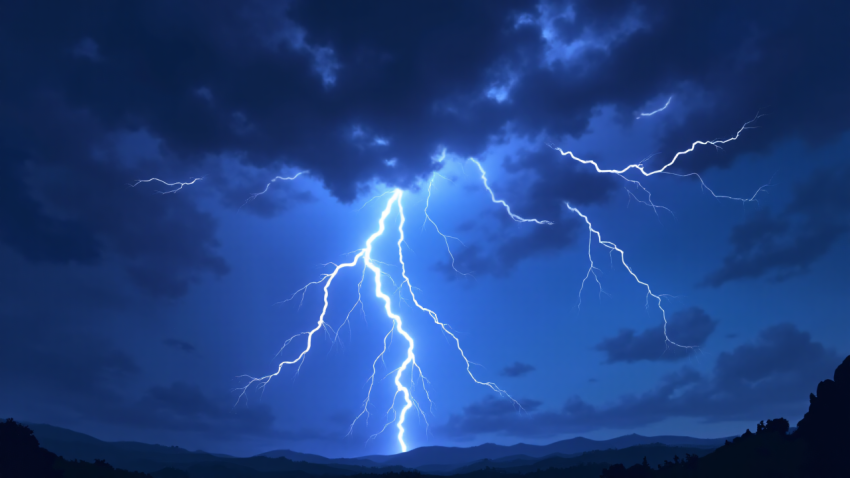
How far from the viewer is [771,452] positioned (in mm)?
11766

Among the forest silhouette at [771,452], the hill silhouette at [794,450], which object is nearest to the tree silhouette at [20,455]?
the forest silhouette at [771,452]

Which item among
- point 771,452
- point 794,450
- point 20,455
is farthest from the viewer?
point 20,455

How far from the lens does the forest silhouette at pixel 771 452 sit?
1052cm

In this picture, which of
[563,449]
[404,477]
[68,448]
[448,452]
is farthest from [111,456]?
[563,449]

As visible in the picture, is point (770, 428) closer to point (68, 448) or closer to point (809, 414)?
point (809, 414)

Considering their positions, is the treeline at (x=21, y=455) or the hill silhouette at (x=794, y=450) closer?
the hill silhouette at (x=794, y=450)

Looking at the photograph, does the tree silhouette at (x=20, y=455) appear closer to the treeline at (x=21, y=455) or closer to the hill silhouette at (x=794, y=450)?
the treeline at (x=21, y=455)

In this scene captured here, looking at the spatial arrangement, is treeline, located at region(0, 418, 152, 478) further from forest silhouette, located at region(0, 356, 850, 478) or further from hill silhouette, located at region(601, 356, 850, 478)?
hill silhouette, located at region(601, 356, 850, 478)

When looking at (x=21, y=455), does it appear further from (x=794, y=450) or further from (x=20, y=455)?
(x=794, y=450)

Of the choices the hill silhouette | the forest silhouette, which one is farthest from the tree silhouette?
the hill silhouette

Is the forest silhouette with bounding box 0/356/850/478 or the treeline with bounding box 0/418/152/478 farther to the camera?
the treeline with bounding box 0/418/152/478

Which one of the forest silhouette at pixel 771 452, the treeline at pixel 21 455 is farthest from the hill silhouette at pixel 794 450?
the treeline at pixel 21 455

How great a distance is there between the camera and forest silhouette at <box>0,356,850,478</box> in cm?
1052

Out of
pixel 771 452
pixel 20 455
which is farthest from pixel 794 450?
pixel 20 455
